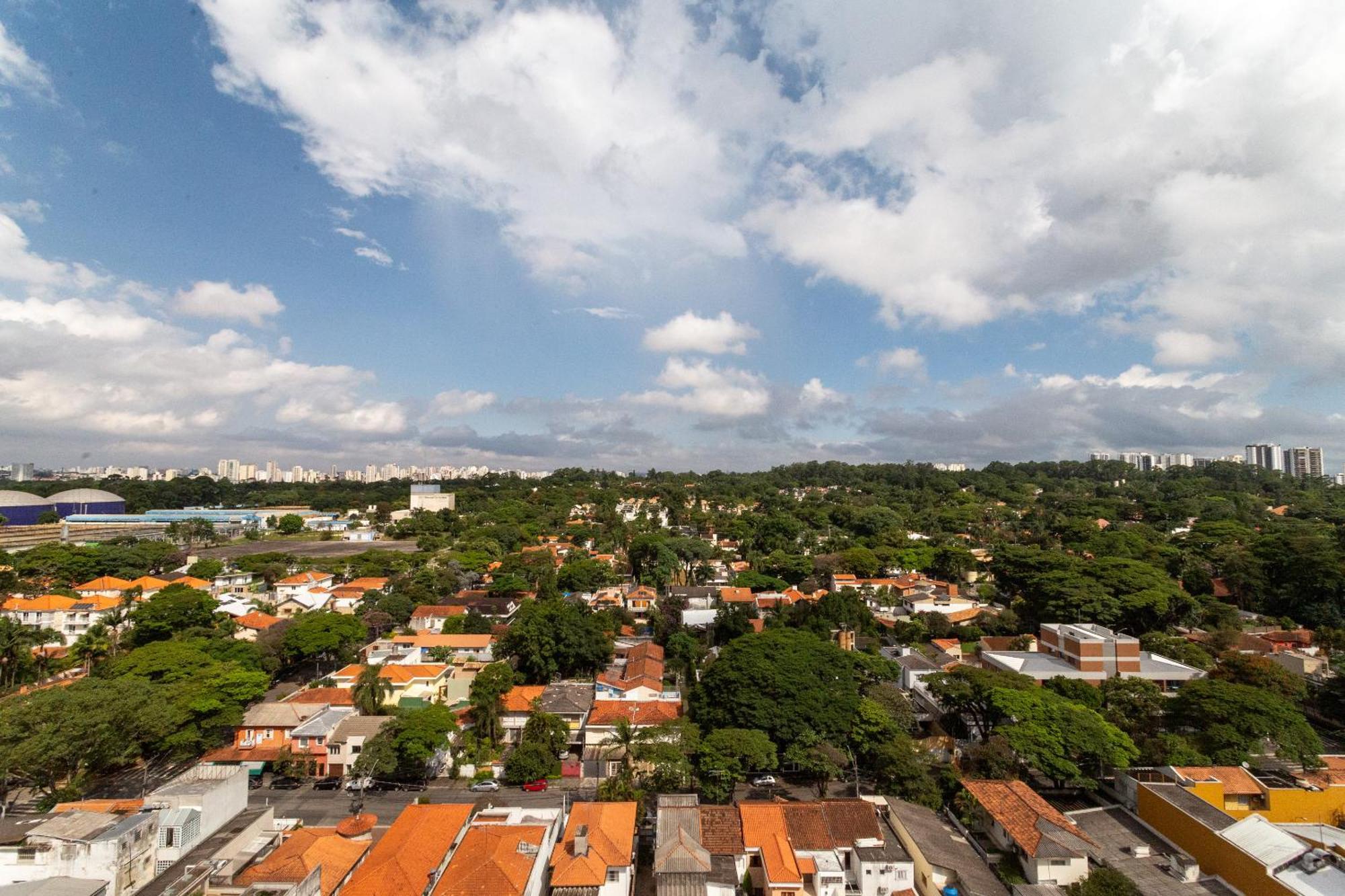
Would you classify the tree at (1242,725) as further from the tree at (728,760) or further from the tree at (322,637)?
the tree at (322,637)

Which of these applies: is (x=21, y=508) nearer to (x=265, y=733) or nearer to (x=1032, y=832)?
(x=265, y=733)

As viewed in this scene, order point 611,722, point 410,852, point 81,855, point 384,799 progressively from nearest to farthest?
point 81,855, point 410,852, point 384,799, point 611,722

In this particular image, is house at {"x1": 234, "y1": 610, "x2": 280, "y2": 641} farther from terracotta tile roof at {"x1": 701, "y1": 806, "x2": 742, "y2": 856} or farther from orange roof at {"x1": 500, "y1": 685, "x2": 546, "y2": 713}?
terracotta tile roof at {"x1": 701, "y1": 806, "x2": 742, "y2": 856}

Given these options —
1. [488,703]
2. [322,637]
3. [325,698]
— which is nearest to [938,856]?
[488,703]

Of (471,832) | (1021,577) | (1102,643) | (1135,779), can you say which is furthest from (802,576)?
(471,832)

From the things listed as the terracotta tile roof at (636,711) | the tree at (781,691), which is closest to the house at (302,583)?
the terracotta tile roof at (636,711)

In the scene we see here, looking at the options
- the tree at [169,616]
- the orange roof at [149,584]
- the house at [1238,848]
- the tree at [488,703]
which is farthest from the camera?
the orange roof at [149,584]
